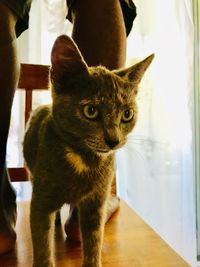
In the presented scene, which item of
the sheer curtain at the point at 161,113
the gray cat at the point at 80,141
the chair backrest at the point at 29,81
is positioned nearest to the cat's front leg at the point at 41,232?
the gray cat at the point at 80,141

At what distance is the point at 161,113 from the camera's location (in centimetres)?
141

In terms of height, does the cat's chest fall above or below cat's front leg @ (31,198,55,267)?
above

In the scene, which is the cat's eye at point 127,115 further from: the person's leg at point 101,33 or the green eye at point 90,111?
the person's leg at point 101,33

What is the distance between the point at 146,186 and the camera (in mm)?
1459

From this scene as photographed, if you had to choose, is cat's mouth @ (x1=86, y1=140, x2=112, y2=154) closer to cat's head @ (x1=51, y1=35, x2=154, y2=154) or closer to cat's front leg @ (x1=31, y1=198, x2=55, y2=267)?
cat's head @ (x1=51, y1=35, x2=154, y2=154)

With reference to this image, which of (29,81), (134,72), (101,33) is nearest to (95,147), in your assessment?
(134,72)

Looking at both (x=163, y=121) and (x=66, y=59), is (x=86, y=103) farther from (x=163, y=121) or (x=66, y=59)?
(x=163, y=121)

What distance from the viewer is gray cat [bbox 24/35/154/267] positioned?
0.43 metres

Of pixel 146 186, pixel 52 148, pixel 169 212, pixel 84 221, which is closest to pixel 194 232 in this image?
pixel 169 212

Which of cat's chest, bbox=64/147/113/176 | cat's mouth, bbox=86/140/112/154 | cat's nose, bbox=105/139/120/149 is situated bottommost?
cat's chest, bbox=64/147/113/176

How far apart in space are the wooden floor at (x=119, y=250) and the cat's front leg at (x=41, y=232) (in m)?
0.07

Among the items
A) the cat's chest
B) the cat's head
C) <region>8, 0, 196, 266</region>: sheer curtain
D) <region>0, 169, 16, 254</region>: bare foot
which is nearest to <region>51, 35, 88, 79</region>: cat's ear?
the cat's head

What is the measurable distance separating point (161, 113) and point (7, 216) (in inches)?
37.0

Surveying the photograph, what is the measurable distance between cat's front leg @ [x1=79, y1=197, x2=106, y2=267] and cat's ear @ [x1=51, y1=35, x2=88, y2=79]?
0.20 m
